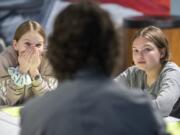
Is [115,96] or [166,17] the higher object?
[166,17]

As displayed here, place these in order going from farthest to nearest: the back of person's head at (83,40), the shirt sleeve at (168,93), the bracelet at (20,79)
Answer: the bracelet at (20,79)
the shirt sleeve at (168,93)
the back of person's head at (83,40)

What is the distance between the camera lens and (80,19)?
908 millimetres

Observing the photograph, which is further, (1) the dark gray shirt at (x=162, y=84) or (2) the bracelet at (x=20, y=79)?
(2) the bracelet at (x=20, y=79)

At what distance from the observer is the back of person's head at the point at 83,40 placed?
0.90m

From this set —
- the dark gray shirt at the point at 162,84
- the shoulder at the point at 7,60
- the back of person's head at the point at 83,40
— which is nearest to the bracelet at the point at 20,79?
the shoulder at the point at 7,60

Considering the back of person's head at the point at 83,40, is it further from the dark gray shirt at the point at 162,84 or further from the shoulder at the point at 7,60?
the shoulder at the point at 7,60

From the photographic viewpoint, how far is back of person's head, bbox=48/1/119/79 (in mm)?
904

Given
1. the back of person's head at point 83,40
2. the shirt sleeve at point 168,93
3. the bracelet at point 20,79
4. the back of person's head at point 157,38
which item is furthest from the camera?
the bracelet at point 20,79

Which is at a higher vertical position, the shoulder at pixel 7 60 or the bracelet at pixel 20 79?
the shoulder at pixel 7 60

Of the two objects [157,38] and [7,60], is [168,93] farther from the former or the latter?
[7,60]

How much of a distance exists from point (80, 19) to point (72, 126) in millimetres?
216

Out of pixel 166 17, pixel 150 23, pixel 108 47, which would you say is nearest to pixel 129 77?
pixel 108 47

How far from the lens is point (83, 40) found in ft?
2.96

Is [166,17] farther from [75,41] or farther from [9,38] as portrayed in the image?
[75,41]
